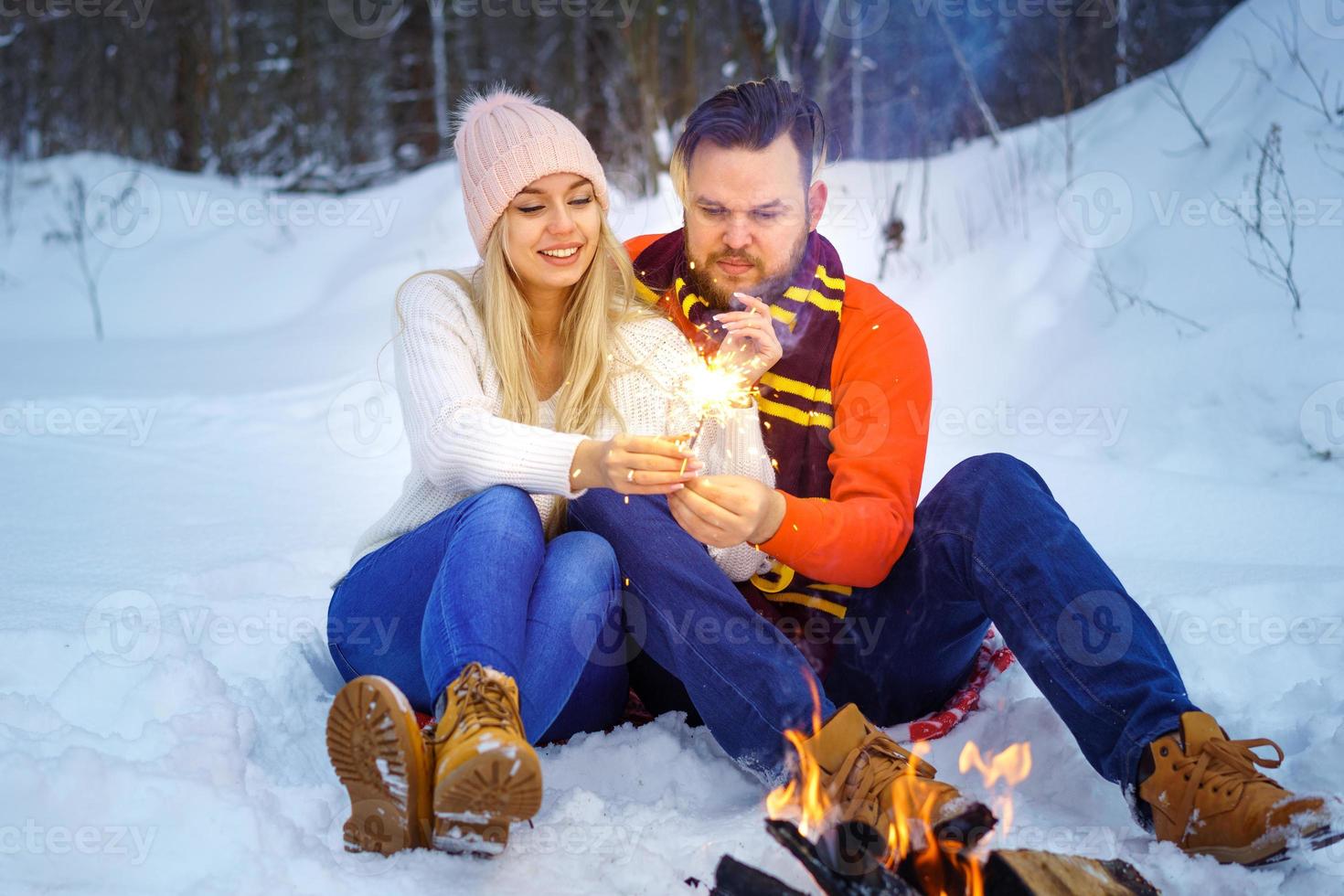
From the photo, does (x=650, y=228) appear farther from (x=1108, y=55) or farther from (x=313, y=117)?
(x=313, y=117)

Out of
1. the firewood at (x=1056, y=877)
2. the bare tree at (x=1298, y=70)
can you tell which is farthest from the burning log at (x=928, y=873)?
the bare tree at (x=1298, y=70)

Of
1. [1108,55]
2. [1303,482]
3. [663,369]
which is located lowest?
[1303,482]

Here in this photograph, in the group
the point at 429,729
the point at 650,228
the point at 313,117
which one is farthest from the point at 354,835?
the point at 313,117

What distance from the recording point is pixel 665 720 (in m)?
2.55

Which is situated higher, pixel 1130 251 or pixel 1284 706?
pixel 1130 251

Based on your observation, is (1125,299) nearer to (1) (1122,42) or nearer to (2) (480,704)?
(2) (480,704)

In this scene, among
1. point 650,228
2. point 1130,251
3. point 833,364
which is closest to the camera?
point 833,364

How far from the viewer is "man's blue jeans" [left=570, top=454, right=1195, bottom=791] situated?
199 centimetres

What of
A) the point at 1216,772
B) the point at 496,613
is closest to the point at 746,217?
the point at 496,613

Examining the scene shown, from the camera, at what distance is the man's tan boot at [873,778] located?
5.88 feet

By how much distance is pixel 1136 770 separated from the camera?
191 centimetres

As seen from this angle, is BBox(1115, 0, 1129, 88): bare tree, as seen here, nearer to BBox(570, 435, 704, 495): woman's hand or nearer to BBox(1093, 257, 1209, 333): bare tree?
BBox(1093, 257, 1209, 333): bare tree

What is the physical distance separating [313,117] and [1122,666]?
1499 centimetres

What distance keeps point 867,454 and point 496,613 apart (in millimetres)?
885
